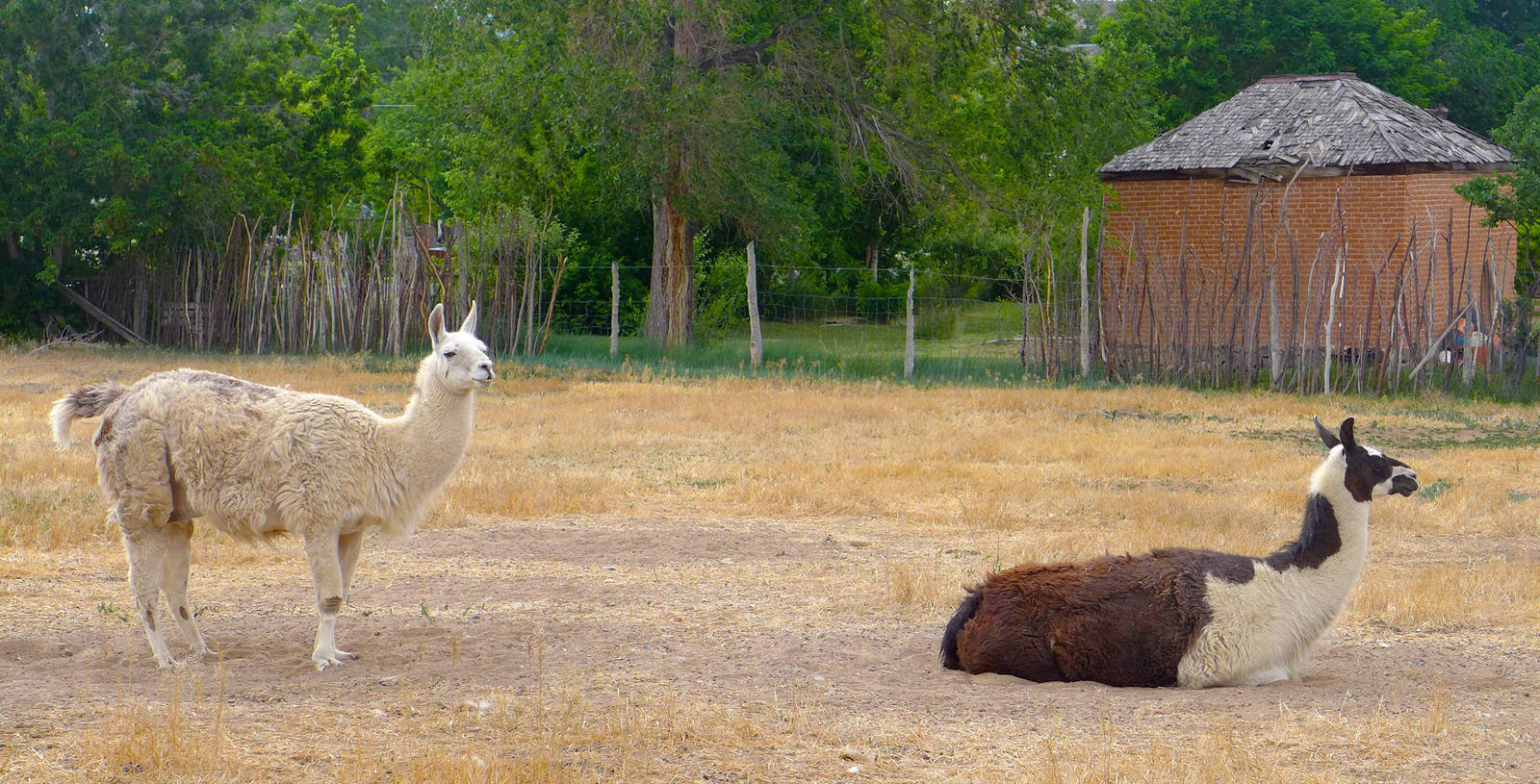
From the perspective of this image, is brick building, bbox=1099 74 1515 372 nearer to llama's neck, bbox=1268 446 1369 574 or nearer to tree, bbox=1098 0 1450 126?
tree, bbox=1098 0 1450 126

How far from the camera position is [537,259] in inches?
942

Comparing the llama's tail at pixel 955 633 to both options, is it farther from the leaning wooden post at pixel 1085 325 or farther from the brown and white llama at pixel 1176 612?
the leaning wooden post at pixel 1085 325

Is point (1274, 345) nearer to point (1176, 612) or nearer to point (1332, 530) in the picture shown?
point (1332, 530)

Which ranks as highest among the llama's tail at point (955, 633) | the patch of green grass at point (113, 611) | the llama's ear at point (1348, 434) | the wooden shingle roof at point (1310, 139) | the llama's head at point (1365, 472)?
the wooden shingle roof at point (1310, 139)

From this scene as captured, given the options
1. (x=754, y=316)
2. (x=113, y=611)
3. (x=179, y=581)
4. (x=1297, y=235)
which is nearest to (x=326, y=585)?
(x=179, y=581)

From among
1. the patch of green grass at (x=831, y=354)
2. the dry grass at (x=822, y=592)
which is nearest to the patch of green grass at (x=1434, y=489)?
the dry grass at (x=822, y=592)

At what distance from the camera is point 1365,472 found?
270 inches

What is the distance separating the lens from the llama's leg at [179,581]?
688 centimetres

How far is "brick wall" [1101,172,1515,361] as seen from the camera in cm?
1847

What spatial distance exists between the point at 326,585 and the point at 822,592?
2831 mm

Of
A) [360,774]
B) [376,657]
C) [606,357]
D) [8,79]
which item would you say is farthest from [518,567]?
[8,79]

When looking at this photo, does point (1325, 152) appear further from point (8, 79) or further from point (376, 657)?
point (8, 79)

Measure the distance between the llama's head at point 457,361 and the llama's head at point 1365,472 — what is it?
389cm

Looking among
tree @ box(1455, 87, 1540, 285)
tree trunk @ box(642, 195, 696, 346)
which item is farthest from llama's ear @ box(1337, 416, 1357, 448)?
tree trunk @ box(642, 195, 696, 346)
